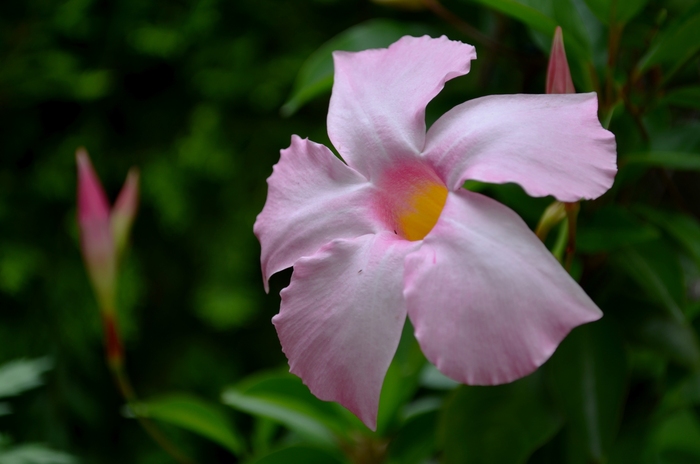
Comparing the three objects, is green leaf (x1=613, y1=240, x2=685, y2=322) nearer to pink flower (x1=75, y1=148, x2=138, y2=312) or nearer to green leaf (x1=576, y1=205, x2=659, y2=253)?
green leaf (x1=576, y1=205, x2=659, y2=253)

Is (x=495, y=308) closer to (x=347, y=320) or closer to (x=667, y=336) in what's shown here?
(x=347, y=320)

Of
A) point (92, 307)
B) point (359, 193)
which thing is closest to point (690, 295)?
point (359, 193)

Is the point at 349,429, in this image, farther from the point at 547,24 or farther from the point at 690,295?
the point at 690,295

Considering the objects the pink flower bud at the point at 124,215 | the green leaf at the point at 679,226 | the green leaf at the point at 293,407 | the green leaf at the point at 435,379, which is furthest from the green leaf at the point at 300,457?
the green leaf at the point at 679,226

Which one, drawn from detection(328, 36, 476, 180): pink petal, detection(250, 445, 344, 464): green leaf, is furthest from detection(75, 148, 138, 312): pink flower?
detection(328, 36, 476, 180): pink petal

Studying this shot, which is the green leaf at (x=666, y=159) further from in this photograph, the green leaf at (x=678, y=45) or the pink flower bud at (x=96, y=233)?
the pink flower bud at (x=96, y=233)

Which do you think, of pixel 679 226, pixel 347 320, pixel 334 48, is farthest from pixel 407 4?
pixel 347 320
